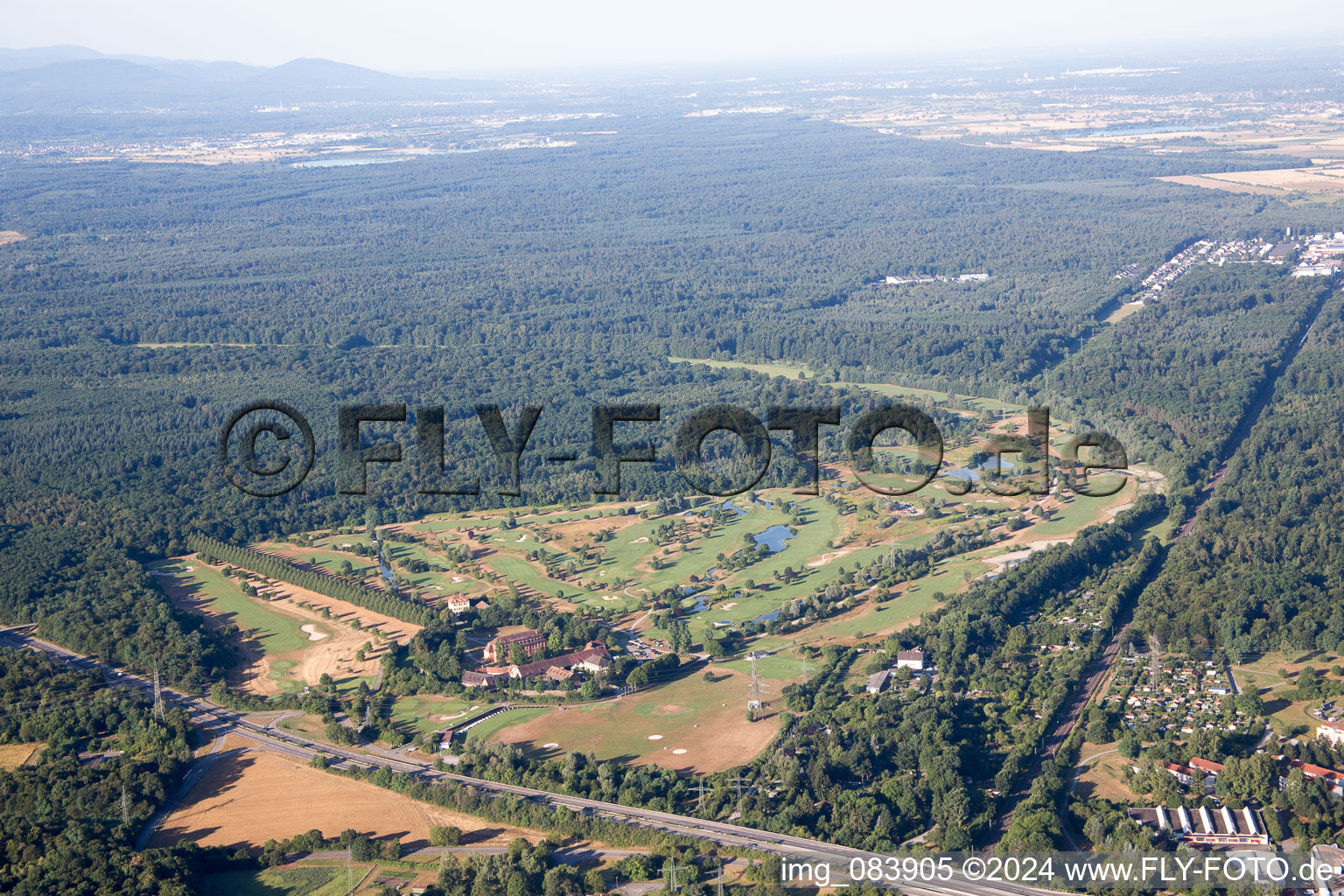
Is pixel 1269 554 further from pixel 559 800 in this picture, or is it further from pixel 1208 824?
pixel 559 800

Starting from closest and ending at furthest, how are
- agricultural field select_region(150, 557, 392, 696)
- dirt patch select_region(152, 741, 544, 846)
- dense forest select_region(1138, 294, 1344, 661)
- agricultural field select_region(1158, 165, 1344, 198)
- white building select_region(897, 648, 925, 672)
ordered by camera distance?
1. dirt patch select_region(152, 741, 544, 846)
2. white building select_region(897, 648, 925, 672)
3. dense forest select_region(1138, 294, 1344, 661)
4. agricultural field select_region(150, 557, 392, 696)
5. agricultural field select_region(1158, 165, 1344, 198)

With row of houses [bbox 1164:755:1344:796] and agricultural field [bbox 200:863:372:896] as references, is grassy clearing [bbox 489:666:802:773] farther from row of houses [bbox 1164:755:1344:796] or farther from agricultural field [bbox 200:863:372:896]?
row of houses [bbox 1164:755:1344:796]

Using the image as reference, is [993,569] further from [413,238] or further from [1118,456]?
[413,238]

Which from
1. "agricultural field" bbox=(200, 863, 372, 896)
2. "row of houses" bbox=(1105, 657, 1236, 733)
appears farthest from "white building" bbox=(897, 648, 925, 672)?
"agricultural field" bbox=(200, 863, 372, 896)

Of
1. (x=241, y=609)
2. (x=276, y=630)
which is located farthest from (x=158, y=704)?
(x=241, y=609)

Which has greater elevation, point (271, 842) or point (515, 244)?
point (515, 244)

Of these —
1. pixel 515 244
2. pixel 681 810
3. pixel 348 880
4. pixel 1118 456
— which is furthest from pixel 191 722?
pixel 515 244

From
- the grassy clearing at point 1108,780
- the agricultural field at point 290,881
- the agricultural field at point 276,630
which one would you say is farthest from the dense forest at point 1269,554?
the agricultural field at point 276,630
